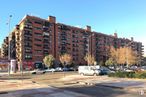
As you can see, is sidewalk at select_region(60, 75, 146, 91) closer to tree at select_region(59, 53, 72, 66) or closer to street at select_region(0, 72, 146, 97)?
street at select_region(0, 72, 146, 97)

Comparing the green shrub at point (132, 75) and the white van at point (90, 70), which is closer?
the green shrub at point (132, 75)

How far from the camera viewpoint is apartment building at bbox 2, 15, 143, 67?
121 meters

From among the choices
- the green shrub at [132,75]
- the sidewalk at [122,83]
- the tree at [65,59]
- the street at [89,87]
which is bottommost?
the street at [89,87]

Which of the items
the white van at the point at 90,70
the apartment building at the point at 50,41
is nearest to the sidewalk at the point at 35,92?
the white van at the point at 90,70

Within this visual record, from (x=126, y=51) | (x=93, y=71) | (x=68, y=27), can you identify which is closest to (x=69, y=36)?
(x=68, y=27)

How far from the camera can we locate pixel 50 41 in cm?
13275

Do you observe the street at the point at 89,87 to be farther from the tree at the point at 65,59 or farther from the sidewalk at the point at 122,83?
the tree at the point at 65,59

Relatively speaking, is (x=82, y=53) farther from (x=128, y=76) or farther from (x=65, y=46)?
(x=128, y=76)

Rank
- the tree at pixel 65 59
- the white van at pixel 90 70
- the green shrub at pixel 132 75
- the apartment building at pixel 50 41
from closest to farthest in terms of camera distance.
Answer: the green shrub at pixel 132 75
the white van at pixel 90 70
the apartment building at pixel 50 41
the tree at pixel 65 59

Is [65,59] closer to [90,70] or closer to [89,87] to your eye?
[90,70]

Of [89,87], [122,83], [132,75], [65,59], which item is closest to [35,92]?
[89,87]

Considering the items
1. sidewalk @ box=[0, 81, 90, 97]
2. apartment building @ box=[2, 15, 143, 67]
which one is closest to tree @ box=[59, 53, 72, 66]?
apartment building @ box=[2, 15, 143, 67]

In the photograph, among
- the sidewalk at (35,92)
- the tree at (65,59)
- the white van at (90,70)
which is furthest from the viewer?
the tree at (65,59)

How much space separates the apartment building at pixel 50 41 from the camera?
12144 centimetres
